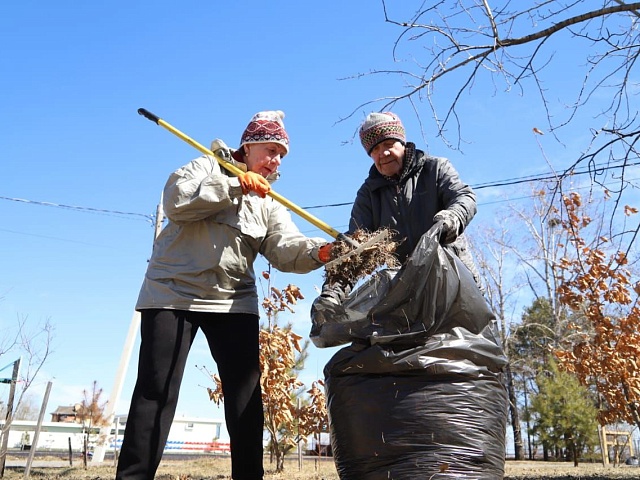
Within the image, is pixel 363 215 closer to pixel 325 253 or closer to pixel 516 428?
pixel 325 253

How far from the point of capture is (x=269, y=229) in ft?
7.75

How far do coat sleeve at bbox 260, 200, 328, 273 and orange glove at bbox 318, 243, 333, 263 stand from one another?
20 mm

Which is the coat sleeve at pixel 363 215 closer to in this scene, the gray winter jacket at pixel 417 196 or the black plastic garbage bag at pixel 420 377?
the gray winter jacket at pixel 417 196

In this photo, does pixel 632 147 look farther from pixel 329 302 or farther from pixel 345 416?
pixel 345 416

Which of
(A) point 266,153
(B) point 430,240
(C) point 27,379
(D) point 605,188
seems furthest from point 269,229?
(C) point 27,379

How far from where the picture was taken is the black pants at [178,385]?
1.92 m

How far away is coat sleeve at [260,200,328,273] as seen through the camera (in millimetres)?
2238

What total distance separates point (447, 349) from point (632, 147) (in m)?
1.43

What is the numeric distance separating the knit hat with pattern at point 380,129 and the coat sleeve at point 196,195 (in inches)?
20.4

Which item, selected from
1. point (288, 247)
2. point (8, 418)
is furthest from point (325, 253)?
point (8, 418)

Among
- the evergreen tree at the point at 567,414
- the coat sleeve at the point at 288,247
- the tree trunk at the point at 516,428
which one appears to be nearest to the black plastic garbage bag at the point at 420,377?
the coat sleeve at the point at 288,247

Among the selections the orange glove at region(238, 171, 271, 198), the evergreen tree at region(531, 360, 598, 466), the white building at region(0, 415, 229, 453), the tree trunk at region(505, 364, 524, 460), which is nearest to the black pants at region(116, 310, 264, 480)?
the orange glove at region(238, 171, 271, 198)

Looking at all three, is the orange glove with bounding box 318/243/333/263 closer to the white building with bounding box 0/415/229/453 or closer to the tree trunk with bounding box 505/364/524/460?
the tree trunk with bounding box 505/364/524/460

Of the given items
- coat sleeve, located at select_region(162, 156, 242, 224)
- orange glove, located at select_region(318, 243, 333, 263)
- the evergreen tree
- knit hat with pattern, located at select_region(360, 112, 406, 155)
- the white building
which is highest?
knit hat with pattern, located at select_region(360, 112, 406, 155)
